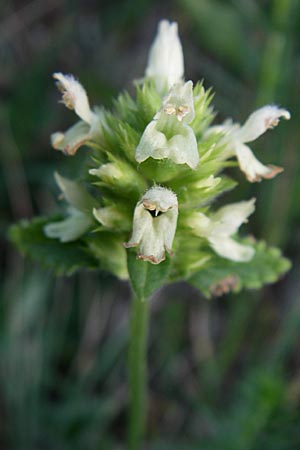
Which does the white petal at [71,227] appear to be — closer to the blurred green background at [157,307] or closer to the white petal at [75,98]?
the white petal at [75,98]

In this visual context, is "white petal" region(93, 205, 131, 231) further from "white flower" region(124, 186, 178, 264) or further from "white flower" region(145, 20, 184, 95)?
"white flower" region(145, 20, 184, 95)

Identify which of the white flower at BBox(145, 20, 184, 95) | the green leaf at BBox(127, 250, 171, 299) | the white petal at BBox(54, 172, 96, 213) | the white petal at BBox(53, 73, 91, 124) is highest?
the white flower at BBox(145, 20, 184, 95)

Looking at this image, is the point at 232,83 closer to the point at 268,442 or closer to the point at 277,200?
the point at 277,200

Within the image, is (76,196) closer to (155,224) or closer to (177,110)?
(155,224)

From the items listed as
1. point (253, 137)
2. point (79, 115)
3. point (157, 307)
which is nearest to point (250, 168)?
point (253, 137)

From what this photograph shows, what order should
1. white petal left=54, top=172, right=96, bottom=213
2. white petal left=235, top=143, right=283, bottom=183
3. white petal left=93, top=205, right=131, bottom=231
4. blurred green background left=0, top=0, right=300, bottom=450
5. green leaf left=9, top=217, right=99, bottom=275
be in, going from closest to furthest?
white petal left=93, top=205, right=131, bottom=231, white petal left=235, top=143, right=283, bottom=183, white petal left=54, top=172, right=96, bottom=213, green leaf left=9, top=217, right=99, bottom=275, blurred green background left=0, top=0, right=300, bottom=450

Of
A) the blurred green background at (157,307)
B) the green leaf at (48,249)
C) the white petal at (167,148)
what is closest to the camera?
the white petal at (167,148)

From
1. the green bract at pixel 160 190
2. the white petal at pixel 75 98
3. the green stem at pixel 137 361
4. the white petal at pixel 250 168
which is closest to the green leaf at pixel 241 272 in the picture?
the green bract at pixel 160 190

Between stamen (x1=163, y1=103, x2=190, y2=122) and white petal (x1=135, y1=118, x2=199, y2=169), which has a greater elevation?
stamen (x1=163, y1=103, x2=190, y2=122)

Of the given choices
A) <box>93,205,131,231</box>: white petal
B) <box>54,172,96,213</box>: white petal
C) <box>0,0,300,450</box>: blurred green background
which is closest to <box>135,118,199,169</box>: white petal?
<box>93,205,131,231</box>: white petal
